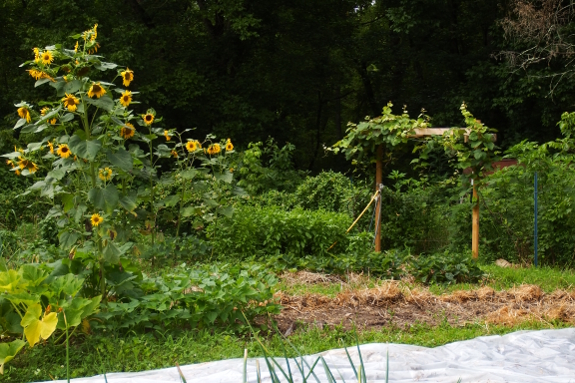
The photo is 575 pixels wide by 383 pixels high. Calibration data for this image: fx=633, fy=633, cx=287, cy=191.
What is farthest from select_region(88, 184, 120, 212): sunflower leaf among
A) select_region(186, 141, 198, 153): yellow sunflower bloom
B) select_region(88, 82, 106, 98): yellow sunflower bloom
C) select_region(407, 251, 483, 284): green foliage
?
select_region(407, 251, 483, 284): green foliage

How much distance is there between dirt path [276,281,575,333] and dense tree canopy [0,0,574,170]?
933 centimetres

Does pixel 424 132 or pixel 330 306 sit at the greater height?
pixel 424 132

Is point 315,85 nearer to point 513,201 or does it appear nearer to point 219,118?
point 219,118

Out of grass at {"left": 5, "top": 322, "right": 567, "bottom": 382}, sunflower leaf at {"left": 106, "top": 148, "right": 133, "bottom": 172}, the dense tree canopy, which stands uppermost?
the dense tree canopy

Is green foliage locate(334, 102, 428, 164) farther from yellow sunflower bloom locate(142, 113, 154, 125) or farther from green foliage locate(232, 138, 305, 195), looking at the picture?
yellow sunflower bloom locate(142, 113, 154, 125)

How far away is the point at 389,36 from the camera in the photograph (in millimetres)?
17734

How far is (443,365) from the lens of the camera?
3404 mm

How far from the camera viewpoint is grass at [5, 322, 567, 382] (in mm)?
3457

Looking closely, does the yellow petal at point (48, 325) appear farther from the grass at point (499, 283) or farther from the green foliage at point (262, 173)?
the green foliage at point (262, 173)

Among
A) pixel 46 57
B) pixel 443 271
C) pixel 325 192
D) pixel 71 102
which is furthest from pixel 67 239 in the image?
pixel 325 192

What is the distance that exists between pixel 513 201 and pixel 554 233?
2.04 ft

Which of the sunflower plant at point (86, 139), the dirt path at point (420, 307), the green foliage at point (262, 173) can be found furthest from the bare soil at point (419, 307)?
the green foliage at point (262, 173)

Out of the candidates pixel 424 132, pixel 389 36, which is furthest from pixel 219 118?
pixel 424 132

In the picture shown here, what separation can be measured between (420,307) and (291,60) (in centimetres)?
1299
